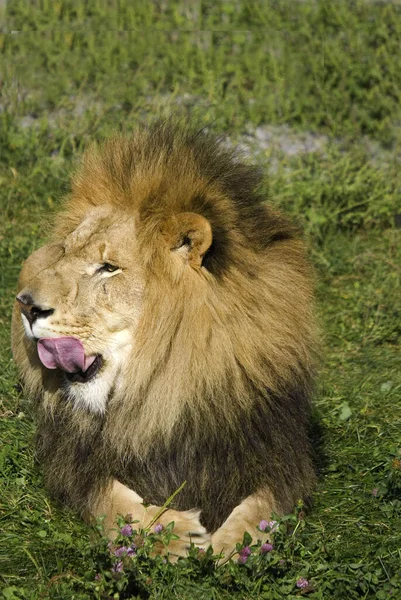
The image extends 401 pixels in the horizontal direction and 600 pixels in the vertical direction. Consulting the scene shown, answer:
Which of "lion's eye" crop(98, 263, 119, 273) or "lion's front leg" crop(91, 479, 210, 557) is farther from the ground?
"lion's eye" crop(98, 263, 119, 273)

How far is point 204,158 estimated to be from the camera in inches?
130

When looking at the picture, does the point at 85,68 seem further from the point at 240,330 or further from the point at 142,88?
the point at 240,330

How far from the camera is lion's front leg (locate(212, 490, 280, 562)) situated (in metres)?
3.06

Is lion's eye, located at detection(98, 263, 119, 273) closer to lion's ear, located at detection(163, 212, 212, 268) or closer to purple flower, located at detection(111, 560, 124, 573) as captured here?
lion's ear, located at detection(163, 212, 212, 268)

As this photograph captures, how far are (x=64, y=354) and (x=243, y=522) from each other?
0.76 metres

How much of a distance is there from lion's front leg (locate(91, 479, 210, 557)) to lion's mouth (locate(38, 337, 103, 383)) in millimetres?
392

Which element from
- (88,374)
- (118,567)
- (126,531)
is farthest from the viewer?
(88,374)

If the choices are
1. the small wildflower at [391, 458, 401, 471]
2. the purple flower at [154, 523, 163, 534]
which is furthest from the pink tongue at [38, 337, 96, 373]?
the small wildflower at [391, 458, 401, 471]

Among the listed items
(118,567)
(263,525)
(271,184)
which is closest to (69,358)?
(118,567)

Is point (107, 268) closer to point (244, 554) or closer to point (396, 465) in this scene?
point (244, 554)

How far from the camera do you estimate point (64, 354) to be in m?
3.13

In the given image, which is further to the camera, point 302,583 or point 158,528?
point 158,528

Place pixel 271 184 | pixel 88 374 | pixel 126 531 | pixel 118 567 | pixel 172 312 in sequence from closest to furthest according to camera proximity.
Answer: pixel 118 567 → pixel 126 531 → pixel 172 312 → pixel 88 374 → pixel 271 184

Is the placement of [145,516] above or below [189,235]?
below
